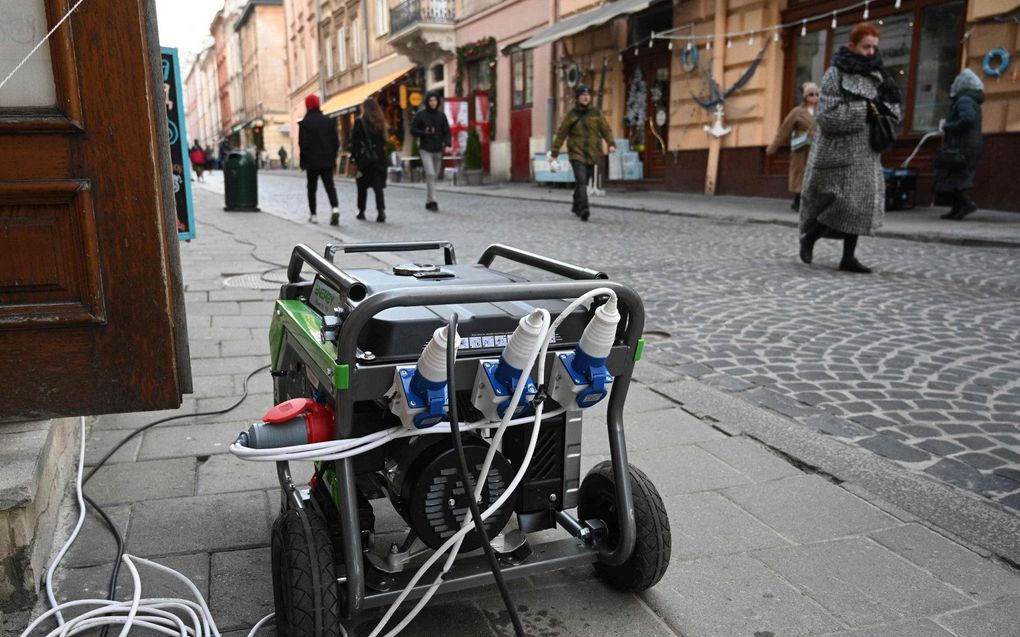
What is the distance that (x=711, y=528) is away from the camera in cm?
260

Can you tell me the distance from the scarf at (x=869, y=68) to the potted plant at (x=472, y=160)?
693 inches

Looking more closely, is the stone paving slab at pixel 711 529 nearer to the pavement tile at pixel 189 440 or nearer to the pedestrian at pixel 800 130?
the pavement tile at pixel 189 440

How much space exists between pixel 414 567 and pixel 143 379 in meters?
1.00

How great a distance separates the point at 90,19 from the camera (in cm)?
214

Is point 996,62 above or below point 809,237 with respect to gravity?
above

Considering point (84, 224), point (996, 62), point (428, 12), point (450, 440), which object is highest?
point (428, 12)

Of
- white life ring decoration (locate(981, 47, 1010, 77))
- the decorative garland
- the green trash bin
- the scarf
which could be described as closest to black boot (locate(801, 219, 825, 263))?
the scarf

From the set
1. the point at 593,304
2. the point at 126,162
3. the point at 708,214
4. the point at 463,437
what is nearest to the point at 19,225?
the point at 126,162

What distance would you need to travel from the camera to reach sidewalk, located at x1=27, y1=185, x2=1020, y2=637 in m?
2.10

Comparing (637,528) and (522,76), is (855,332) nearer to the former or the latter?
(637,528)

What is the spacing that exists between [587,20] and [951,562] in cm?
1716

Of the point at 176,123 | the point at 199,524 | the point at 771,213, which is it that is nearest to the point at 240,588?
the point at 199,524

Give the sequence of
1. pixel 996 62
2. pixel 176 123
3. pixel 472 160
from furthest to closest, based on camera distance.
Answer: pixel 472 160, pixel 996 62, pixel 176 123

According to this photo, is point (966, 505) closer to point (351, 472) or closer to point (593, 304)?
point (593, 304)
